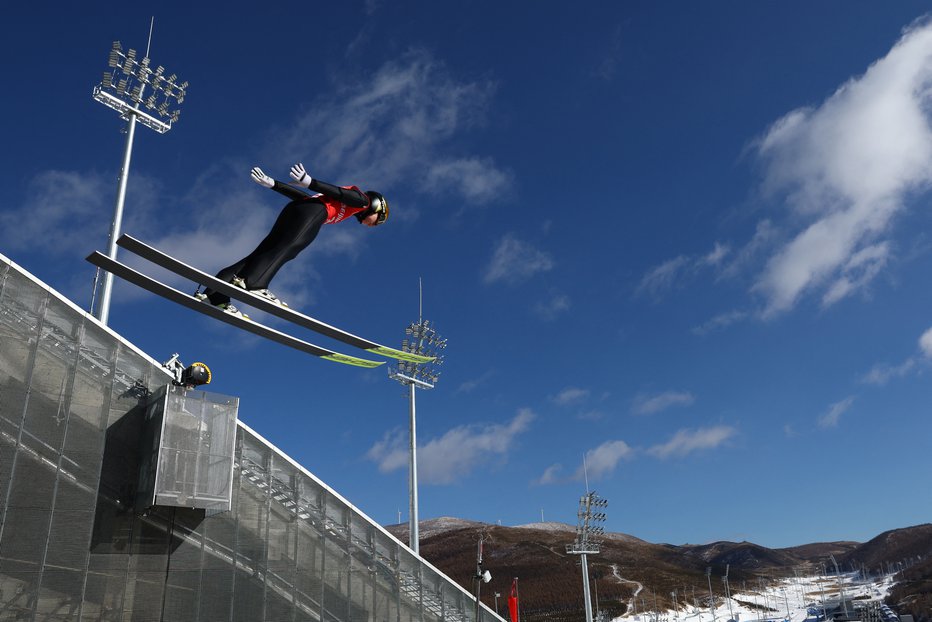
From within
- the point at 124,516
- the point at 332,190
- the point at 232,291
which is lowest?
the point at 124,516

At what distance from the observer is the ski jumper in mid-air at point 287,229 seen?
11.0 m

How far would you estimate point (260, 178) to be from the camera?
1092 cm

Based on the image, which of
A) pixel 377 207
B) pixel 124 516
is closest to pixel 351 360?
pixel 377 207

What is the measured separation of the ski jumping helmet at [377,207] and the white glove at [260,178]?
2.07m

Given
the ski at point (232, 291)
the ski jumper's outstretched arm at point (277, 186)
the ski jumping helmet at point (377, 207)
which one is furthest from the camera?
the ski jumping helmet at point (377, 207)

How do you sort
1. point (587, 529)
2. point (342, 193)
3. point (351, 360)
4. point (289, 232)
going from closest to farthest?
point (289, 232), point (342, 193), point (351, 360), point (587, 529)

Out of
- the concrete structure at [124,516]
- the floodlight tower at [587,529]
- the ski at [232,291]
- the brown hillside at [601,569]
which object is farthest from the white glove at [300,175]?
the brown hillside at [601,569]

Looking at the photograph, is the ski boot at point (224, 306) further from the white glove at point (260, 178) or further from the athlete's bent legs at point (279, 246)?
the white glove at point (260, 178)

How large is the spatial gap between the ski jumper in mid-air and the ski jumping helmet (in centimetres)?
38

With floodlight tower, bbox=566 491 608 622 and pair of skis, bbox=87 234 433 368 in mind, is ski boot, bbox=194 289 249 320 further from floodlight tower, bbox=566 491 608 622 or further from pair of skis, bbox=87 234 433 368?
floodlight tower, bbox=566 491 608 622

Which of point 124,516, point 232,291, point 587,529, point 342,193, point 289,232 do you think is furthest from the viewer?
point 587,529

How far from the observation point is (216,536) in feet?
65.8

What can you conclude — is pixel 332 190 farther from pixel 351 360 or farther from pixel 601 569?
pixel 601 569

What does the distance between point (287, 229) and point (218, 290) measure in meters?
1.60
